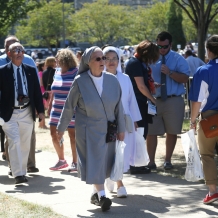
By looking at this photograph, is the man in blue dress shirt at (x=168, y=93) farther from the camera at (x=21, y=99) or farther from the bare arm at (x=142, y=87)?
Result: the camera at (x=21, y=99)

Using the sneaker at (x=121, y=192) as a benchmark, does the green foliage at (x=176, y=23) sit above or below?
above

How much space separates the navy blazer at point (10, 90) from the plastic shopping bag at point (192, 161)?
2.54 metres

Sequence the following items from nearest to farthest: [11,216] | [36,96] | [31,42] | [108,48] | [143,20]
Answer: [11,216], [108,48], [36,96], [143,20], [31,42]

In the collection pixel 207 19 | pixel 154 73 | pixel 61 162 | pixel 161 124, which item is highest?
pixel 207 19

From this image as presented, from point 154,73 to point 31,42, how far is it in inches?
1705

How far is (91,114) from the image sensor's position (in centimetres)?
672

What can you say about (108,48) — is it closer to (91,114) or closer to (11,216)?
(91,114)

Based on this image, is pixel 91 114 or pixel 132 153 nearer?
pixel 91 114

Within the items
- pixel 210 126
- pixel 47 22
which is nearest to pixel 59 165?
pixel 210 126

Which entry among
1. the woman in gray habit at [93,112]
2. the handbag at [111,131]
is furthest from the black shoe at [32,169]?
the handbag at [111,131]

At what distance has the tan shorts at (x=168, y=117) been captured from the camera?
372 inches

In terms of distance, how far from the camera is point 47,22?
5044 cm

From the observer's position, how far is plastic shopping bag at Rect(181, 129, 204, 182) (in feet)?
22.9

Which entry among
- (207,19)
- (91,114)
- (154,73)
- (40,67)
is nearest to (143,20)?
(40,67)
